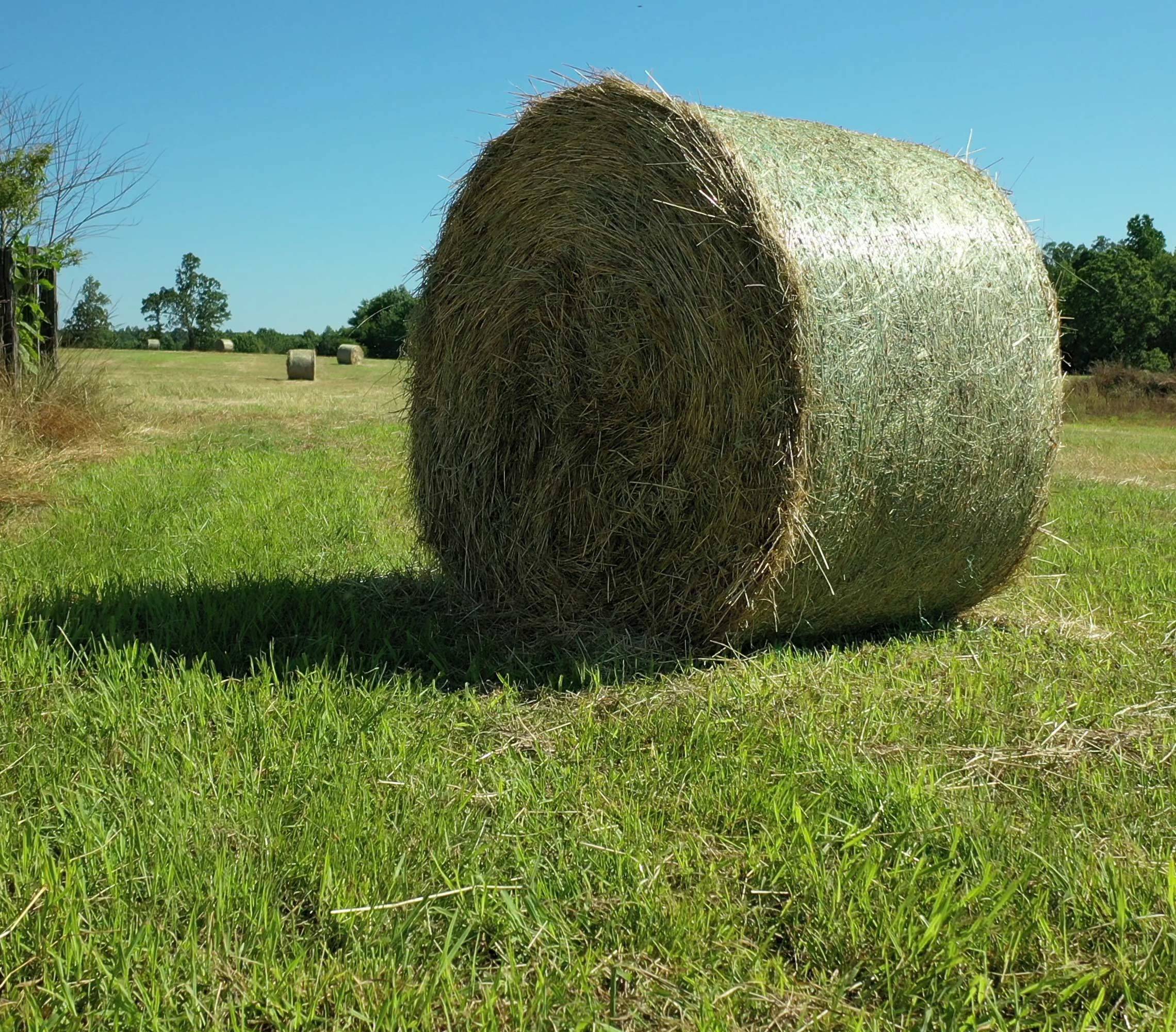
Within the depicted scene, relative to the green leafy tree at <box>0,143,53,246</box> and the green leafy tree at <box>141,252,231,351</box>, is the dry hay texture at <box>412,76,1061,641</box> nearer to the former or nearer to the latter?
the green leafy tree at <box>0,143,53,246</box>

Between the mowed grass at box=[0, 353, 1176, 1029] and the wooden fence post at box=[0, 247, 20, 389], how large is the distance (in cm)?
644

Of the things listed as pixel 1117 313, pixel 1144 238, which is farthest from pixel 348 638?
pixel 1144 238

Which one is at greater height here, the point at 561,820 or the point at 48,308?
the point at 48,308

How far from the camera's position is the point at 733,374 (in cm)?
431

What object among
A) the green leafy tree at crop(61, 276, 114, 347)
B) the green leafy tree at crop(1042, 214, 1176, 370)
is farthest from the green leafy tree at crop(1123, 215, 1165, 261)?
the green leafy tree at crop(61, 276, 114, 347)

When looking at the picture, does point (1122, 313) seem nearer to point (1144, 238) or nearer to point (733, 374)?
point (1144, 238)

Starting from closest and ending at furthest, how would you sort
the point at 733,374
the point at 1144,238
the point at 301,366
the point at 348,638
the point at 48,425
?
1. the point at 733,374
2. the point at 348,638
3. the point at 48,425
4. the point at 301,366
5. the point at 1144,238

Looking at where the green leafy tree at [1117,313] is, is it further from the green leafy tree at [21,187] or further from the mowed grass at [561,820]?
the mowed grass at [561,820]

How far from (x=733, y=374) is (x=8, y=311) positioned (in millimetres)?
9241

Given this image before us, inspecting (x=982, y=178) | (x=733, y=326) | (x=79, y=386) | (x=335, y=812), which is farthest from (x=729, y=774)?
(x=79, y=386)

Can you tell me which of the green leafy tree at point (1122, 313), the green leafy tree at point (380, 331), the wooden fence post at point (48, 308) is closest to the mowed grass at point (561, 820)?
the wooden fence post at point (48, 308)

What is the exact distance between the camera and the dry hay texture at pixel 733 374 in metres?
4.23

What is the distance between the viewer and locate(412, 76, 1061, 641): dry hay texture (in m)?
4.23

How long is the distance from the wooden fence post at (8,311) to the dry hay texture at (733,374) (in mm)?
7224
